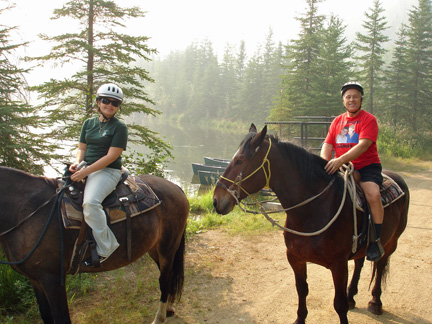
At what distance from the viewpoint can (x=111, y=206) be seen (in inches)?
122

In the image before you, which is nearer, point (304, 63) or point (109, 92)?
point (109, 92)

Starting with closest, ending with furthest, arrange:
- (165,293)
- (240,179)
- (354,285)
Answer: (240,179) → (165,293) → (354,285)

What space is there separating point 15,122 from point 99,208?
105 inches

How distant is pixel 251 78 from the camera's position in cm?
5478

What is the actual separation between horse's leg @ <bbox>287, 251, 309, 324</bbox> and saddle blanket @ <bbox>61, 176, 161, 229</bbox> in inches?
68.0

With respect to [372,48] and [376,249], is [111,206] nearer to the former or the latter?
[376,249]

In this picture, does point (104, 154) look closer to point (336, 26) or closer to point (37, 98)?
point (37, 98)

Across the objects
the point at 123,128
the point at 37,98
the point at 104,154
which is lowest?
the point at 104,154

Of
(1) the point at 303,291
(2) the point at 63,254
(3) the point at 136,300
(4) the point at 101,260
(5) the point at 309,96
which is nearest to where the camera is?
(2) the point at 63,254

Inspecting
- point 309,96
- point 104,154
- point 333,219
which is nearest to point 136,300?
point 104,154

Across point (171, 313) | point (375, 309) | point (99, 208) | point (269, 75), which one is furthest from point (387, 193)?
point (269, 75)

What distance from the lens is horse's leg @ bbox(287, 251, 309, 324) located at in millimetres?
3357

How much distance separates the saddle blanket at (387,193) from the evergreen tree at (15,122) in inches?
185

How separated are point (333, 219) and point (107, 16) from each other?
7.58 metres
